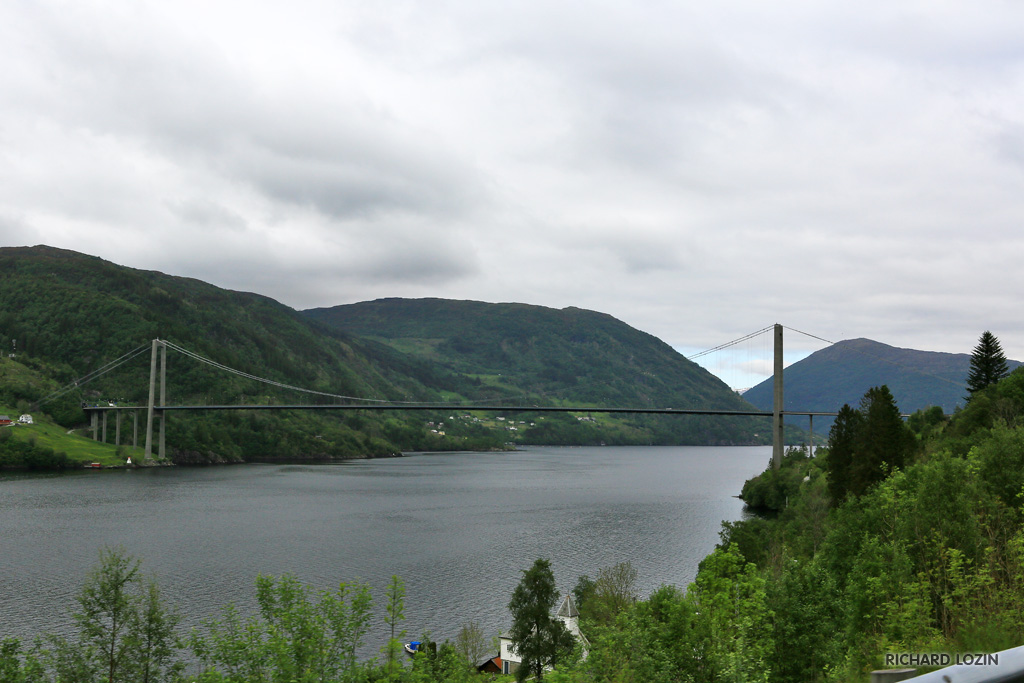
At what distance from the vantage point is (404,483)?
78125 mm

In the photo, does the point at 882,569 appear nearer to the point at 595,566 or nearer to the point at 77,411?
the point at 595,566

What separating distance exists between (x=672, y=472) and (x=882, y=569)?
3587 inches

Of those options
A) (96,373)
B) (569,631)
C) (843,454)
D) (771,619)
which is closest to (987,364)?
(843,454)

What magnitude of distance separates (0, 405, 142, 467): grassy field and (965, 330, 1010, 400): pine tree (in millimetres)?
86148

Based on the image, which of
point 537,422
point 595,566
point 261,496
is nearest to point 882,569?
point 595,566

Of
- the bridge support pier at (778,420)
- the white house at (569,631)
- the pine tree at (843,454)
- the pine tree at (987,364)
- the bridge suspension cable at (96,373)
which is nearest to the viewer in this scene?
the white house at (569,631)

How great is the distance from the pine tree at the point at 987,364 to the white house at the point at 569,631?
107ft

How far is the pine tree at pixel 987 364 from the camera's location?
45.0 m

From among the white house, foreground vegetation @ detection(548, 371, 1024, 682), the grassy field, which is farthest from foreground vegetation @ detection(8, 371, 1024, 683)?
the grassy field

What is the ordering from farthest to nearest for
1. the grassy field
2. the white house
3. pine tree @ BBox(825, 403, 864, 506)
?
the grassy field < pine tree @ BBox(825, 403, 864, 506) < the white house

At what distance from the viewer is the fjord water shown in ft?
97.0

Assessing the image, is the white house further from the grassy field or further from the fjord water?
the grassy field

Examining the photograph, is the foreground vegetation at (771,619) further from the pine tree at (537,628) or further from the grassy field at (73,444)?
the grassy field at (73,444)

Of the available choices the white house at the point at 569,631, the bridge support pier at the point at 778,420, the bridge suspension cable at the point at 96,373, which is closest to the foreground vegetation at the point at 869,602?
the white house at the point at 569,631
